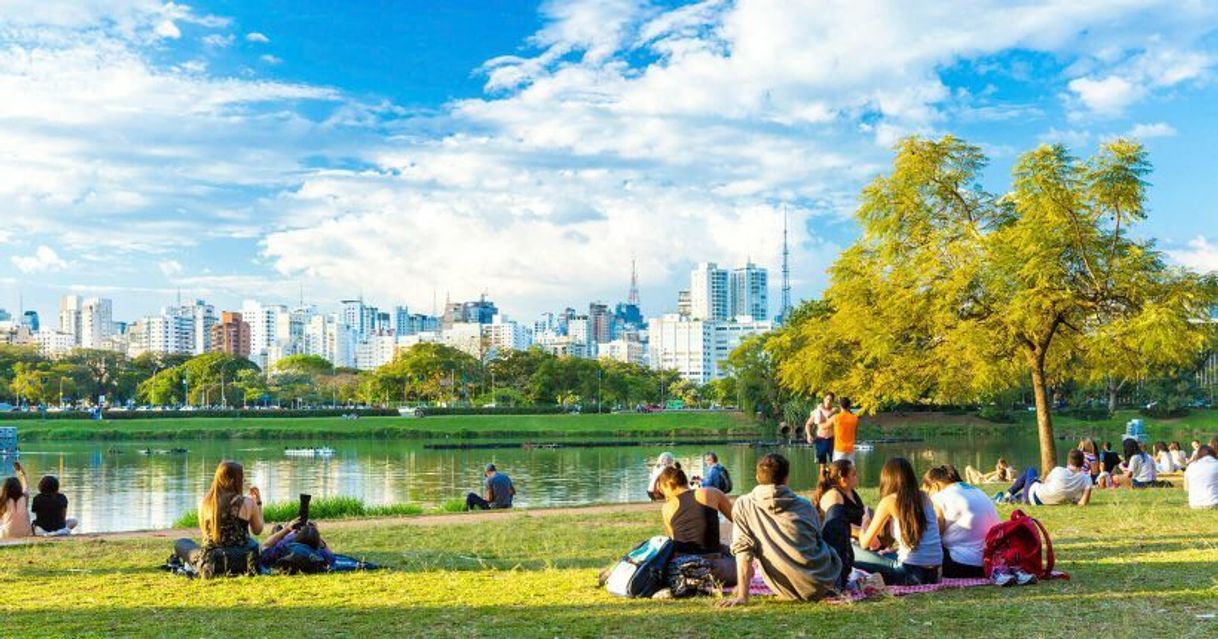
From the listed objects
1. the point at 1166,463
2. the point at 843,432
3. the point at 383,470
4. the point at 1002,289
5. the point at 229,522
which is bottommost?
the point at 383,470

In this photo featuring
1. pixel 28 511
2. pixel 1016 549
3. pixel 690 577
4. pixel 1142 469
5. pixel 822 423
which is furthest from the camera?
pixel 1142 469

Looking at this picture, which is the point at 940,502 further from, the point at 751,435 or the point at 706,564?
the point at 751,435

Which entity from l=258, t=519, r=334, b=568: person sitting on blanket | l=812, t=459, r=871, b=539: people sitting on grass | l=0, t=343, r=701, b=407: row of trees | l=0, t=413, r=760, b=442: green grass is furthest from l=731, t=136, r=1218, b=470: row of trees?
l=0, t=343, r=701, b=407: row of trees

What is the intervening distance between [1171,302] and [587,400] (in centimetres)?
9955

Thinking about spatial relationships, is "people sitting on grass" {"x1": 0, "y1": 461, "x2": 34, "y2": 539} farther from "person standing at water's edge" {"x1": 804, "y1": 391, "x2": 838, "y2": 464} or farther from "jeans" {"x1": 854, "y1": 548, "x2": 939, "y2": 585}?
"person standing at water's edge" {"x1": 804, "y1": 391, "x2": 838, "y2": 464}

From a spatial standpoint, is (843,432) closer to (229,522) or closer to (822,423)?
(822,423)

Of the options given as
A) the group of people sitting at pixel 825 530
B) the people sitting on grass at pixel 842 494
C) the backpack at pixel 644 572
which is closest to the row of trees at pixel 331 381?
the people sitting on grass at pixel 842 494

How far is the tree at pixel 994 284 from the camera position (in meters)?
22.7

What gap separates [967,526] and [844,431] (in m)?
8.54

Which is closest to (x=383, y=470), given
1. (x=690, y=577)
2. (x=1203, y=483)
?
(x=1203, y=483)

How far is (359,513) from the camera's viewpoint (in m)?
21.8

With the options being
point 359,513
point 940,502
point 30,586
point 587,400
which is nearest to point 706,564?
point 940,502

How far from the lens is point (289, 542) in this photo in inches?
448

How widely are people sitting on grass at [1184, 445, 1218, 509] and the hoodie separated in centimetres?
950
